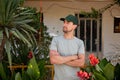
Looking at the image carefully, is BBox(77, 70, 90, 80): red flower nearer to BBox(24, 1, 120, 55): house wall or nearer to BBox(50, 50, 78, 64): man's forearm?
BBox(50, 50, 78, 64): man's forearm

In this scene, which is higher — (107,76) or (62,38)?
(62,38)

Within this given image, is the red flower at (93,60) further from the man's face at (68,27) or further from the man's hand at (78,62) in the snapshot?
the man's face at (68,27)

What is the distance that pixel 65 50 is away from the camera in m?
4.55

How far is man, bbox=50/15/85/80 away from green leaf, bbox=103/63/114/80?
1.48ft

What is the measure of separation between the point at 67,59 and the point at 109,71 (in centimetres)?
79

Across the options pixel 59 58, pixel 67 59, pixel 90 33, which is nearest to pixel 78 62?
pixel 67 59

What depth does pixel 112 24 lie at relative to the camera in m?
16.0

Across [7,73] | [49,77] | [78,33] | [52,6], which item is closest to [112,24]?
[78,33]

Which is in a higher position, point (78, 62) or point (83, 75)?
point (78, 62)

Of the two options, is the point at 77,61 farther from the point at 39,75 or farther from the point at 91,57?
the point at 39,75

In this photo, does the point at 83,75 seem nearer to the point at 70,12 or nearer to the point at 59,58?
the point at 59,58

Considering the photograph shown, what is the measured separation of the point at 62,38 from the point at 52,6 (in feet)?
36.7

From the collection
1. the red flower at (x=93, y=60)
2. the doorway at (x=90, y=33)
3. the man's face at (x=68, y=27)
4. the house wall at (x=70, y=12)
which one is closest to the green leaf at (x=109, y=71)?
the red flower at (x=93, y=60)

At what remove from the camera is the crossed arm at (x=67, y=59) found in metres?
4.46
